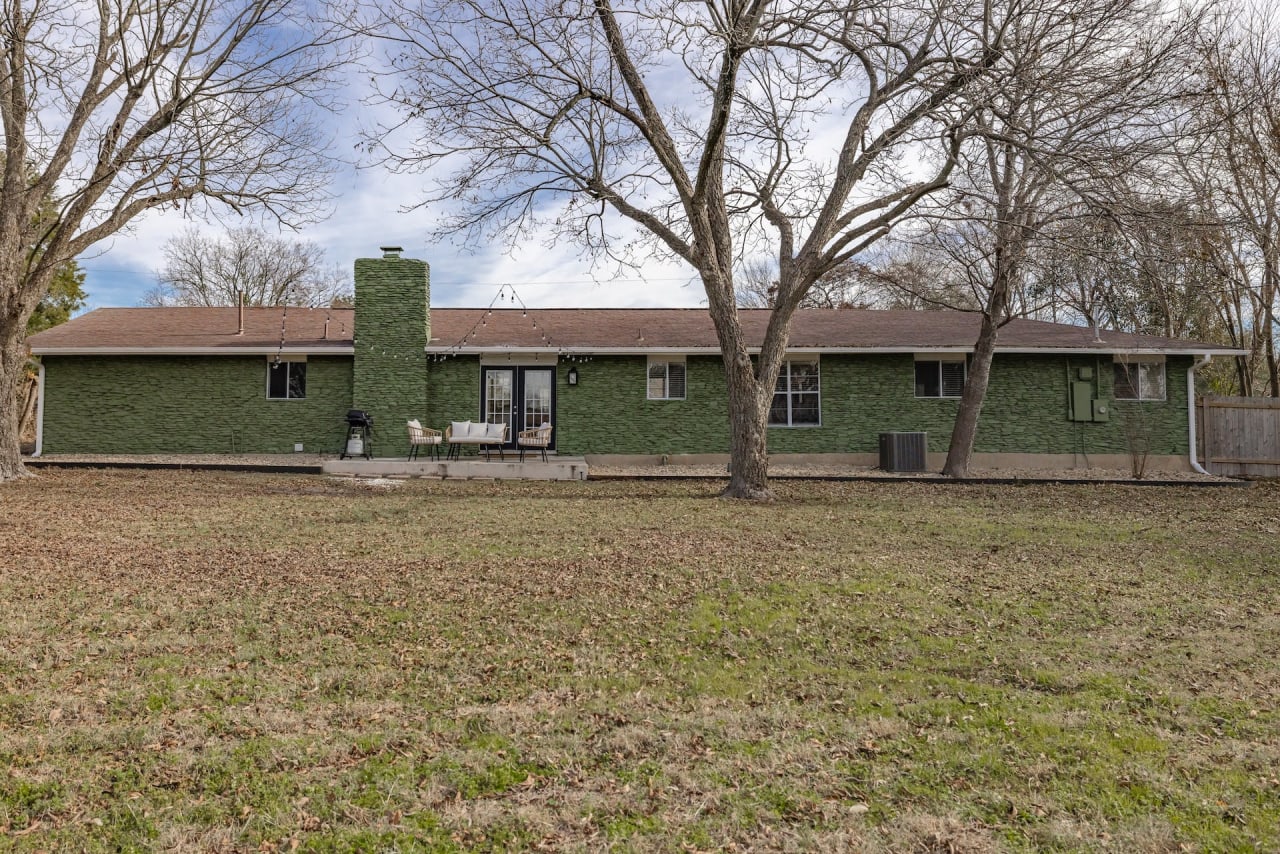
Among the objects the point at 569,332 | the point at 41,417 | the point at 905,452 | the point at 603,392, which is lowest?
the point at 905,452

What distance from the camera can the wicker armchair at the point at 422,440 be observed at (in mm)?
13980

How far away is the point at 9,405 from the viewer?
1137cm

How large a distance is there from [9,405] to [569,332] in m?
9.43

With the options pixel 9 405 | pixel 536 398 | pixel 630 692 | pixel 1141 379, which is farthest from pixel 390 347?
pixel 1141 379

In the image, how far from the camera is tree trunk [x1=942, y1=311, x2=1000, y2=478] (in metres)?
14.1

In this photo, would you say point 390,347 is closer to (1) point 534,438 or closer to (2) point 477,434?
(2) point 477,434

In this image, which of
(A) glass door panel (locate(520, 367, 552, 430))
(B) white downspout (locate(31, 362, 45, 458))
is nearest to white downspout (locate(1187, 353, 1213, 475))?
(A) glass door panel (locate(520, 367, 552, 430))

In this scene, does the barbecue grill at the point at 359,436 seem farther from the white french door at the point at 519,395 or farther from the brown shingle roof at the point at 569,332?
the white french door at the point at 519,395

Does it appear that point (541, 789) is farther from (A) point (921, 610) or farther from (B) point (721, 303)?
(B) point (721, 303)

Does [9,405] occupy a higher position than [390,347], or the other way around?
[390,347]

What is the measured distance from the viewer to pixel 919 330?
55.2 ft

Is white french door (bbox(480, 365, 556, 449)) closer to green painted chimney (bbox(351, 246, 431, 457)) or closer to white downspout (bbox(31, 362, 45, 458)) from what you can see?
green painted chimney (bbox(351, 246, 431, 457))

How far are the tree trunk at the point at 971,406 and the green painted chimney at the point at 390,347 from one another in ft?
33.5

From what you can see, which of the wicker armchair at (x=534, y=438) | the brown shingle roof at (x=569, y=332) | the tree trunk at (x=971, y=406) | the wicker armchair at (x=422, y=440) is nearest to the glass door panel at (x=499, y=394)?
the brown shingle roof at (x=569, y=332)
